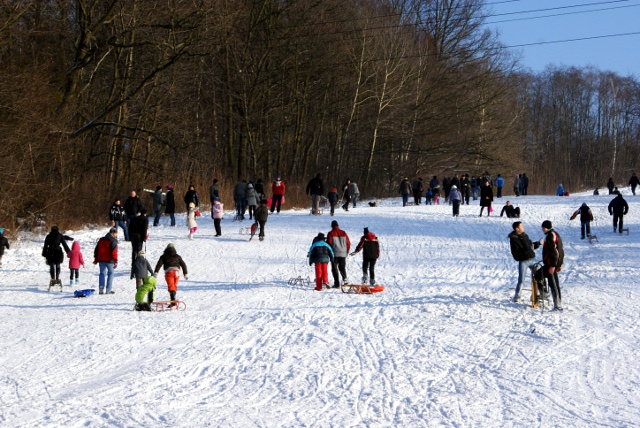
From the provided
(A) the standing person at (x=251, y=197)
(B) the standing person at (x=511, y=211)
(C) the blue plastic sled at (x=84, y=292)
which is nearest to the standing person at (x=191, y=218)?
(A) the standing person at (x=251, y=197)

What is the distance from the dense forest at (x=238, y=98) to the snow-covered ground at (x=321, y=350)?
6701mm

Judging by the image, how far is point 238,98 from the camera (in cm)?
4072

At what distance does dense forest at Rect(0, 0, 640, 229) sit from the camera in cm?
2762

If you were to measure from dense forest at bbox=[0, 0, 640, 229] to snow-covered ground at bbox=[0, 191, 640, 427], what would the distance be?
6701 millimetres

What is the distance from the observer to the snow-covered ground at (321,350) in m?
9.49

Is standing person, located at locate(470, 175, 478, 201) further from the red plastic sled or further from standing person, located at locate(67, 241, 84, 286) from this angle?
standing person, located at locate(67, 241, 84, 286)

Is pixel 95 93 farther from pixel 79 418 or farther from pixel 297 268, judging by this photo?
pixel 79 418

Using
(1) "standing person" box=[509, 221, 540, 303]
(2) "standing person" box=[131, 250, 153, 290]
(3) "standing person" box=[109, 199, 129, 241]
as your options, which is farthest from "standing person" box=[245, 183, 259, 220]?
(1) "standing person" box=[509, 221, 540, 303]

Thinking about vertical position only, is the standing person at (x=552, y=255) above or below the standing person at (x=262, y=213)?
below

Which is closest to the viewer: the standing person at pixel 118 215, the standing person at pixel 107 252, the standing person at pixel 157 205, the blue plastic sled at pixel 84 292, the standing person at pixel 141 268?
the standing person at pixel 141 268

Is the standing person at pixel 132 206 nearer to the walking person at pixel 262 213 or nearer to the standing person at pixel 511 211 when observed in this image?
the walking person at pixel 262 213

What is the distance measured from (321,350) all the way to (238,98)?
29.7m

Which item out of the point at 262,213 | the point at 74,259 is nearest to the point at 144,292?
the point at 74,259

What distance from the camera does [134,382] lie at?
1077cm
